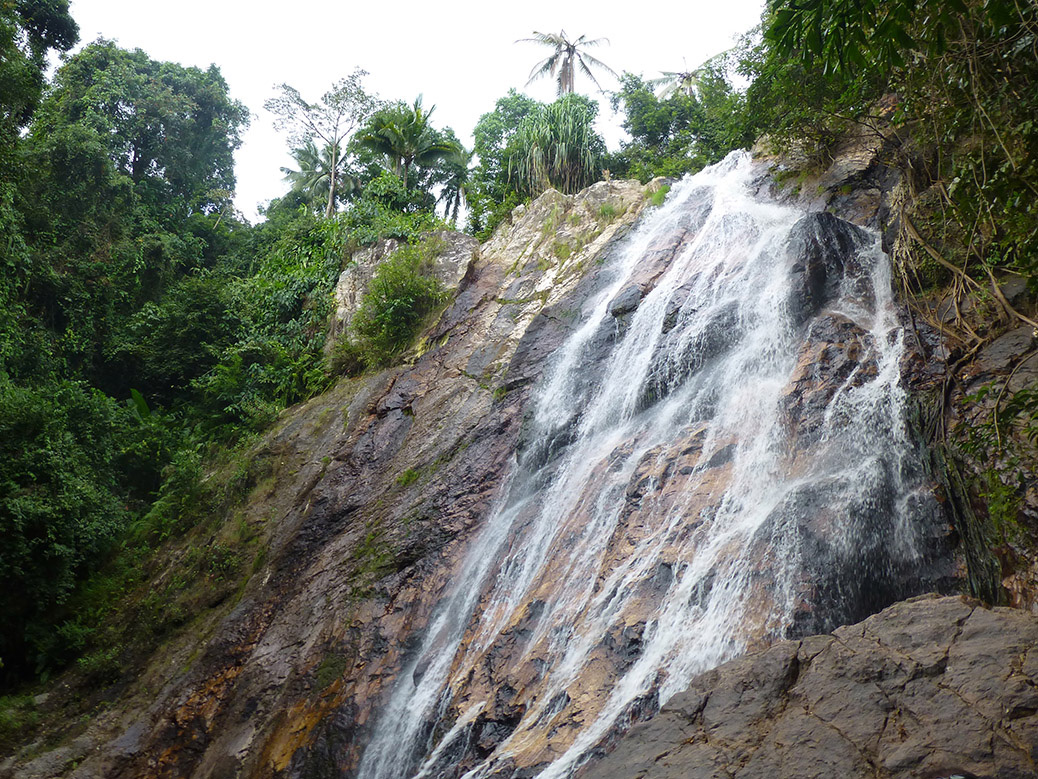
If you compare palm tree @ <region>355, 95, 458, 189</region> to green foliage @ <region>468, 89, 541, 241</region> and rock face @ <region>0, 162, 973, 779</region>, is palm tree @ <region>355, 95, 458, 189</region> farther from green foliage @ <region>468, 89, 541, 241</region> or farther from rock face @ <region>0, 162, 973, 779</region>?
rock face @ <region>0, 162, 973, 779</region>

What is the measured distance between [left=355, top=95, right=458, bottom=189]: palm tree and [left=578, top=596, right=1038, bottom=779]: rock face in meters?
19.4

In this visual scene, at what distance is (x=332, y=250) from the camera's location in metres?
18.3

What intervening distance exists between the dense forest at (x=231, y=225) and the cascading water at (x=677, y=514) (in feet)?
Answer: 3.60

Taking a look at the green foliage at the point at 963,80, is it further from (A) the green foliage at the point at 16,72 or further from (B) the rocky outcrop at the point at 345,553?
(A) the green foliage at the point at 16,72

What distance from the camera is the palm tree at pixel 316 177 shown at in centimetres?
2673

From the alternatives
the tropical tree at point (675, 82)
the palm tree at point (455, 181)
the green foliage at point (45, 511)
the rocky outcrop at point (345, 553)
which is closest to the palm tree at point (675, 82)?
the tropical tree at point (675, 82)

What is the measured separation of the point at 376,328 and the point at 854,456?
32.8 ft

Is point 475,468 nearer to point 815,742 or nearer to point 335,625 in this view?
point 335,625

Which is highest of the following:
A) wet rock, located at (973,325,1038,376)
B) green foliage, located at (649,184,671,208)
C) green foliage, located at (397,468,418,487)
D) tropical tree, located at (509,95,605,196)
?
tropical tree, located at (509,95,605,196)

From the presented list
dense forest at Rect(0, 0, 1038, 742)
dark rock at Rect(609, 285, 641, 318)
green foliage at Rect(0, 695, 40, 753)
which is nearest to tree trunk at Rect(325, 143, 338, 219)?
dense forest at Rect(0, 0, 1038, 742)

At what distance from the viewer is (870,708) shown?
3975 millimetres

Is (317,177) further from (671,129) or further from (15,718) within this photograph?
(15,718)

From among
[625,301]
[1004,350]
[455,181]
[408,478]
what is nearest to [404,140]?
[455,181]

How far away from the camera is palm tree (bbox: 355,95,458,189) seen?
2127 cm
